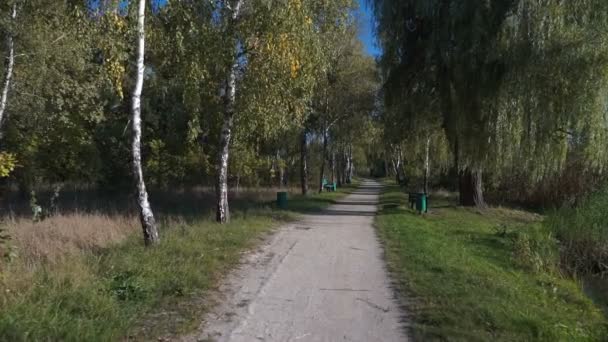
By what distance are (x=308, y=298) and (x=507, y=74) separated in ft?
43.4

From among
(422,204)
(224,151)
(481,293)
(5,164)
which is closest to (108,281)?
(5,164)

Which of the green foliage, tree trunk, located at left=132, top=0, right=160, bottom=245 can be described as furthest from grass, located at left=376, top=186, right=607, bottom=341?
the green foliage

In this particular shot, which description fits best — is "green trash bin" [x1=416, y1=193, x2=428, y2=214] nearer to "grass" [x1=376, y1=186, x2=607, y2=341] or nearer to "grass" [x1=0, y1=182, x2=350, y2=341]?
"grass" [x1=376, y1=186, x2=607, y2=341]

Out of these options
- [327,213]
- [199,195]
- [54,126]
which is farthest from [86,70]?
[199,195]

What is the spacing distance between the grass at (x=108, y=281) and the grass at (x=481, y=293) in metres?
2.87

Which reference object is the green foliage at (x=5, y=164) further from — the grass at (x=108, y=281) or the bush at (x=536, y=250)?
the bush at (x=536, y=250)

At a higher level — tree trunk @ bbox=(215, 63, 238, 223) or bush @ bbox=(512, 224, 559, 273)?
tree trunk @ bbox=(215, 63, 238, 223)

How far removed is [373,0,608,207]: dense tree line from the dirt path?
8.66 metres

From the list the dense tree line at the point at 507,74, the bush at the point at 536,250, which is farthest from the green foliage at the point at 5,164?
the dense tree line at the point at 507,74

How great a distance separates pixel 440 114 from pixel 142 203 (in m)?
14.5

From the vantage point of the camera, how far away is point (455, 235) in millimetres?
14766

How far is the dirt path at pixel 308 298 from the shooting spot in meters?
5.92

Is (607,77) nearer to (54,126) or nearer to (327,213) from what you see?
(327,213)

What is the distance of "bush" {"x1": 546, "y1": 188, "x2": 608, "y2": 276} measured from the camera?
41.1 ft
